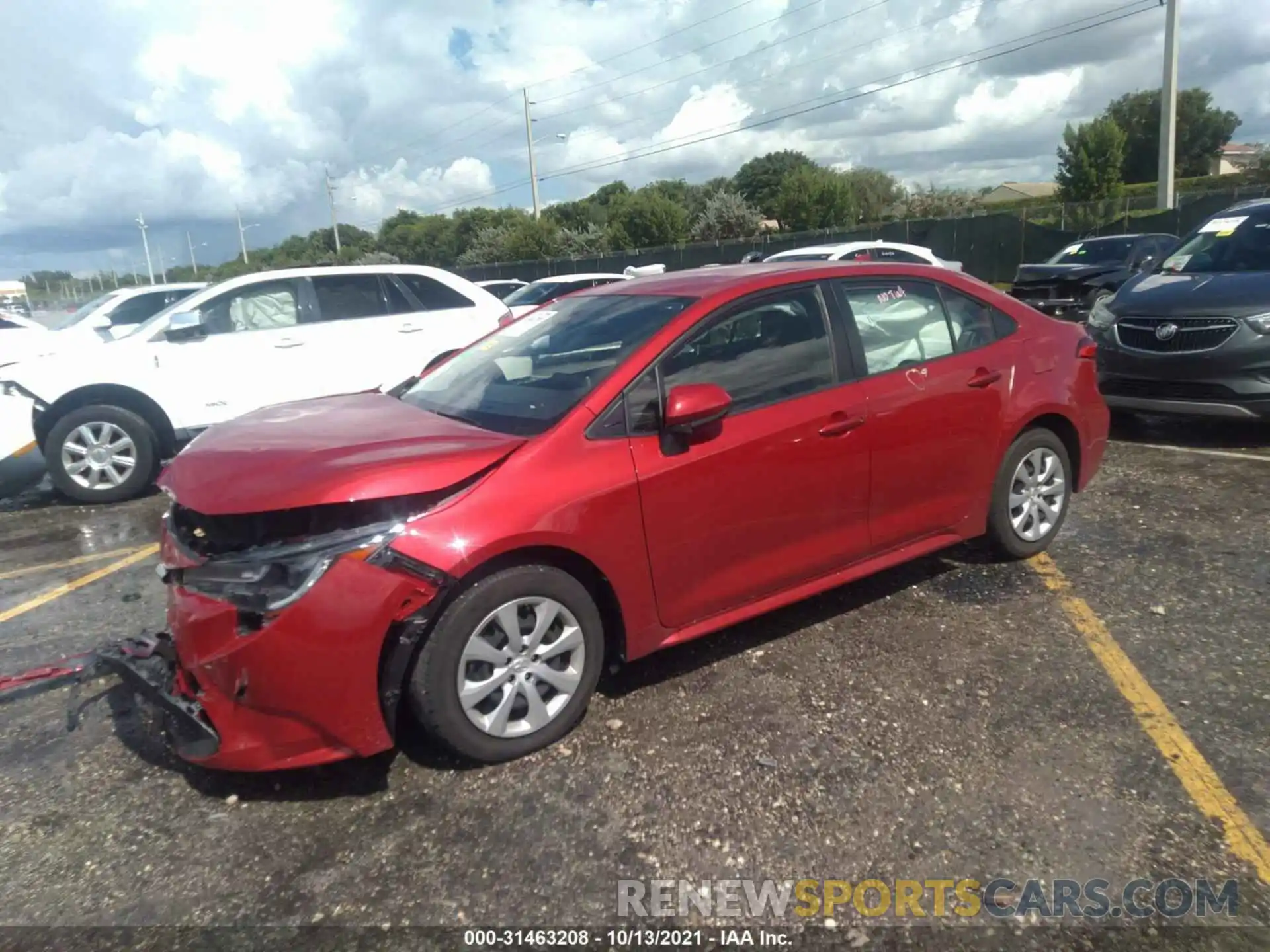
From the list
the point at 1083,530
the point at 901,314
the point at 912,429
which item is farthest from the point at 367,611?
the point at 1083,530

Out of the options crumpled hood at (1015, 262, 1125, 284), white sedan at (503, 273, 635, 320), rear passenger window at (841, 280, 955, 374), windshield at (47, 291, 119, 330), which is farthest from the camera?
white sedan at (503, 273, 635, 320)

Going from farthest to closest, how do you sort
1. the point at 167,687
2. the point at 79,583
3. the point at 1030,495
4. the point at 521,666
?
the point at 79,583 → the point at 1030,495 → the point at 521,666 → the point at 167,687

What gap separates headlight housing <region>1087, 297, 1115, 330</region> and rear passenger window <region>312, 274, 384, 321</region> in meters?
6.22

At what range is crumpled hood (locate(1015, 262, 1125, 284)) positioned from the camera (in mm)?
13391

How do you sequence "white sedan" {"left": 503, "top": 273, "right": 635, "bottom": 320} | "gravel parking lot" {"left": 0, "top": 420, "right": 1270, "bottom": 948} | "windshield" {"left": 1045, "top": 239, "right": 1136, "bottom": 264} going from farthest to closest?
"white sedan" {"left": 503, "top": 273, "right": 635, "bottom": 320}
"windshield" {"left": 1045, "top": 239, "right": 1136, "bottom": 264}
"gravel parking lot" {"left": 0, "top": 420, "right": 1270, "bottom": 948}

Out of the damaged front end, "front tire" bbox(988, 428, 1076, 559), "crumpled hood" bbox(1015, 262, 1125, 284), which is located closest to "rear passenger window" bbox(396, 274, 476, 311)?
"front tire" bbox(988, 428, 1076, 559)

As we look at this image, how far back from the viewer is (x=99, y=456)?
23.7 ft

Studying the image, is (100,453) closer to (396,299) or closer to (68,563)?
(68,563)

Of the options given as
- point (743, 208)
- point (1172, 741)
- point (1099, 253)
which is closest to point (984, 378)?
point (1172, 741)

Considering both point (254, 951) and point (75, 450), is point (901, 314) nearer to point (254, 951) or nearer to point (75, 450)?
point (254, 951)

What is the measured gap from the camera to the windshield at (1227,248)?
24.5ft

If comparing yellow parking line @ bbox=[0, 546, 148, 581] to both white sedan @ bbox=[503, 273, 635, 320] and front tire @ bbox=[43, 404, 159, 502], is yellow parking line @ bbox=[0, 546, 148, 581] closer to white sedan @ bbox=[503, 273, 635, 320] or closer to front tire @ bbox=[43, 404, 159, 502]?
front tire @ bbox=[43, 404, 159, 502]

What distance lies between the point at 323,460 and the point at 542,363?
1155 mm

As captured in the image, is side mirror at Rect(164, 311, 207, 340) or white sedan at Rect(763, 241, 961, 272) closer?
side mirror at Rect(164, 311, 207, 340)
